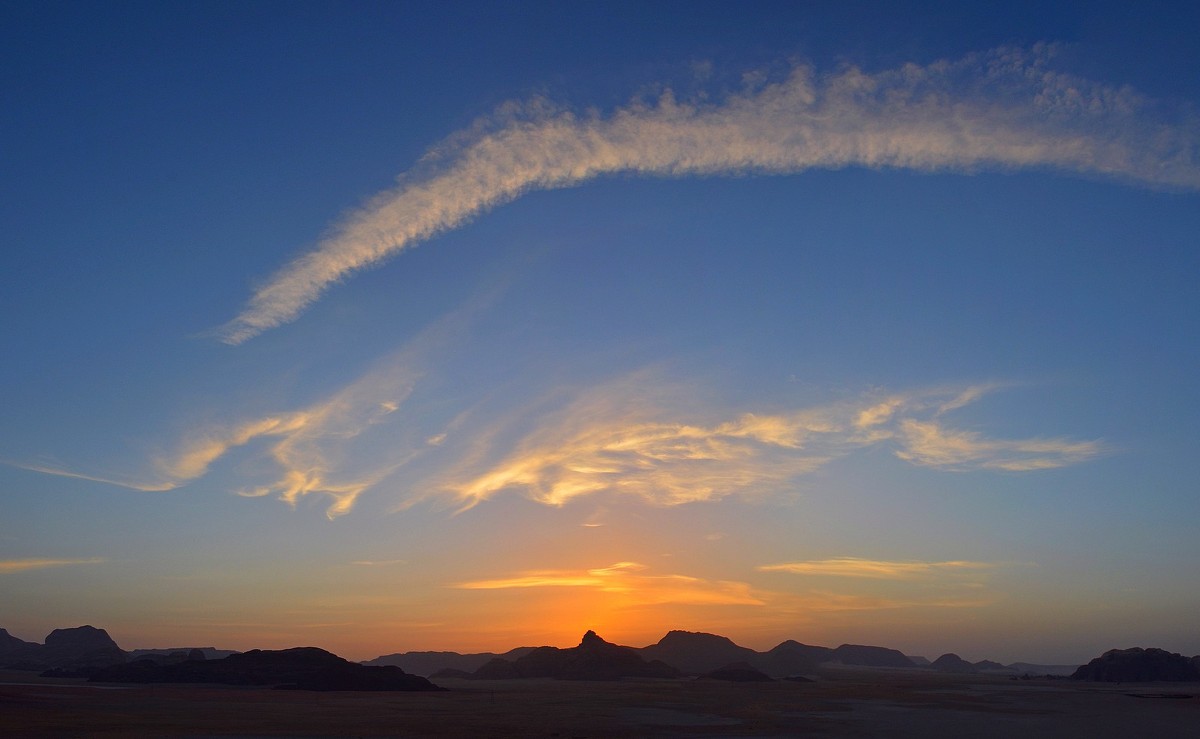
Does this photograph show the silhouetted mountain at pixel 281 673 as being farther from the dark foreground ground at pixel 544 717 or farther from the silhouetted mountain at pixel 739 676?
the silhouetted mountain at pixel 739 676

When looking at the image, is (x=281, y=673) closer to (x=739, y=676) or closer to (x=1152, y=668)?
Result: (x=739, y=676)

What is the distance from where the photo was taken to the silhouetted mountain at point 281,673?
4358 inches

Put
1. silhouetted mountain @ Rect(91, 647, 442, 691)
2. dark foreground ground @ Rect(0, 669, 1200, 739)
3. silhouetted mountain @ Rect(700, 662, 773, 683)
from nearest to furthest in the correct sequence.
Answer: dark foreground ground @ Rect(0, 669, 1200, 739), silhouetted mountain @ Rect(91, 647, 442, 691), silhouetted mountain @ Rect(700, 662, 773, 683)

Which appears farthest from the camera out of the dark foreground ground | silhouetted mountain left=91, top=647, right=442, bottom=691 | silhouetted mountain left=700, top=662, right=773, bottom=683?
silhouetted mountain left=700, top=662, right=773, bottom=683

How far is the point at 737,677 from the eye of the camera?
187 m

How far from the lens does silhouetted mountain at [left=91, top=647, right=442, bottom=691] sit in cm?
11069

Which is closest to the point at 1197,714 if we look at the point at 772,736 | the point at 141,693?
the point at 772,736

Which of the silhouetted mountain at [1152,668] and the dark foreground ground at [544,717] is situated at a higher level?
the dark foreground ground at [544,717]

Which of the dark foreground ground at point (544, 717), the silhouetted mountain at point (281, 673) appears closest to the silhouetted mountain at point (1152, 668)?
the dark foreground ground at point (544, 717)

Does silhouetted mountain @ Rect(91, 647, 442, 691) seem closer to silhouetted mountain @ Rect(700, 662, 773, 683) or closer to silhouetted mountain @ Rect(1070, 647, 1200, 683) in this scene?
silhouetted mountain @ Rect(700, 662, 773, 683)

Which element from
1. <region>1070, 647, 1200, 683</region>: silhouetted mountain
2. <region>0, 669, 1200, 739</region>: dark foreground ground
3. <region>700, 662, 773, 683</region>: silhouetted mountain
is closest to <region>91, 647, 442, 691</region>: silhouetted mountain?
<region>0, 669, 1200, 739</region>: dark foreground ground

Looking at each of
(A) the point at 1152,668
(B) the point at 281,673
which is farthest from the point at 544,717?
(A) the point at 1152,668

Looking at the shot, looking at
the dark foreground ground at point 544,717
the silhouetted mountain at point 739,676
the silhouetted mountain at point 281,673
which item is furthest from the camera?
the silhouetted mountain at point 739,676

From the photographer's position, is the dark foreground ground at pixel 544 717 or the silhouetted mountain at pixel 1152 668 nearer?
the dark foreground ground at pixel 544 717
